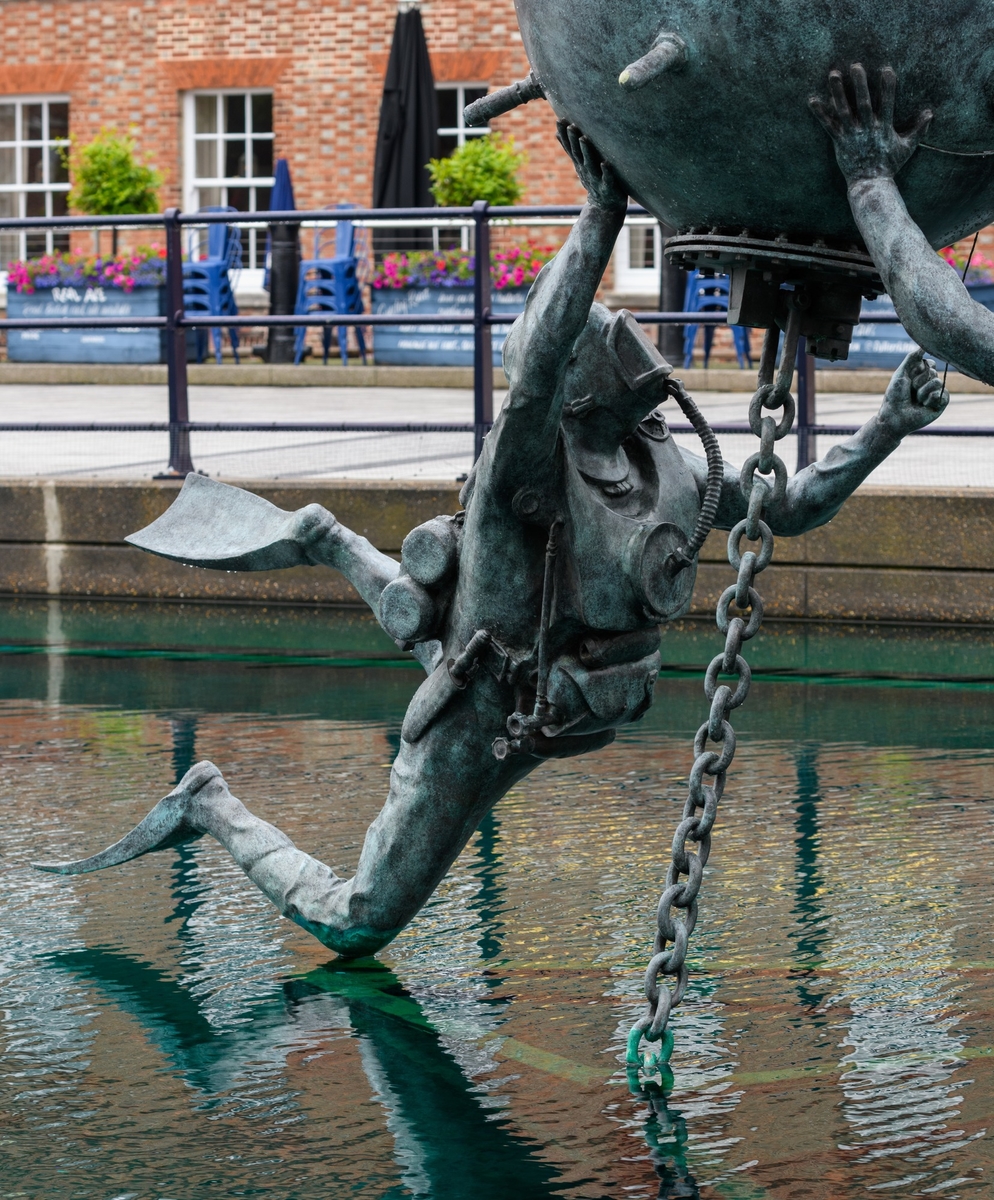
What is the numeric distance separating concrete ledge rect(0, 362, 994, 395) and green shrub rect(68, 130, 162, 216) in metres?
3.17

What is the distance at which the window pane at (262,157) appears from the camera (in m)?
22.5

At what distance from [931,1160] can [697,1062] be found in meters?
0.53

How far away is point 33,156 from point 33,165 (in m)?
0.10

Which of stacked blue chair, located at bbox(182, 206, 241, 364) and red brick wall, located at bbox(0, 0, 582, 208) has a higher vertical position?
red brick wall, located at bbox(0, 0, 582, 208)

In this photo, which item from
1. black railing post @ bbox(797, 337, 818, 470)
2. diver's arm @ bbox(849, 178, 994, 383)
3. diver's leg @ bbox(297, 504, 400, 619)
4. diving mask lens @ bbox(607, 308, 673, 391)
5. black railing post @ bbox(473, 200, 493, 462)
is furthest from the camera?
black railing post @ bbox(473, 200, 493, 462)

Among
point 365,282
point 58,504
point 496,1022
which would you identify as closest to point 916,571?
point 58,504

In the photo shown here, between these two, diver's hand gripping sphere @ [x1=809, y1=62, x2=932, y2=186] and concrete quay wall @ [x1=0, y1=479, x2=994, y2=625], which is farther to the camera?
concrete quay wall @ [x1=0, y1=479, x2=994, y2=625]

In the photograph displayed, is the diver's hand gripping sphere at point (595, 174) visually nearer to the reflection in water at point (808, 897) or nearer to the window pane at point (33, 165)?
the reflection in water at point (808, 897)

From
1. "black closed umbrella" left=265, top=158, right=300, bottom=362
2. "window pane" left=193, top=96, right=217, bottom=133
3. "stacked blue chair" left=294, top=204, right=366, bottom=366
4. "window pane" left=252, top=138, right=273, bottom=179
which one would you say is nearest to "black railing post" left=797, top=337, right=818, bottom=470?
"stacked blue chair" left=294, top=204, right=366, bottom=366

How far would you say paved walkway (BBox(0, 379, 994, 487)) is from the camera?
993 centimetres

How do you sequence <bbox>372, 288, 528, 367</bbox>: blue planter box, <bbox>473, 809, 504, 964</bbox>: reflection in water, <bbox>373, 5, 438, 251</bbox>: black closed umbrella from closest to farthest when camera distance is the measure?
<bbox>473, 809, 504, 964</bbox>: reflection in water < <bbox>372, 288, 528, 367</bbox>: blue planter box < <bbox>373, 5, 438, 251</bbox>: black closed umbrella

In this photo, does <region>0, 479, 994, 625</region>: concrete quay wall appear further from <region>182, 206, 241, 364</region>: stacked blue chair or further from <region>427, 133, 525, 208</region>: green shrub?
<region>427, 133, 525, 208</region>: green shrub

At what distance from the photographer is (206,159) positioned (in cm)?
2264

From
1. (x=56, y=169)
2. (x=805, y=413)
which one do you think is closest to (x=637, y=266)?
(x=56, y=169)
